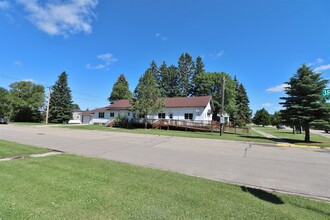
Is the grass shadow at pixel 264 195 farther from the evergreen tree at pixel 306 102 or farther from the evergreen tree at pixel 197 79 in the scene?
the evergreen tree at pixel 197 79

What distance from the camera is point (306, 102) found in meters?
18.6

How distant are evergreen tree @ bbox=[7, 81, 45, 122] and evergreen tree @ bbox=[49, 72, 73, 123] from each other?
2.42 metres

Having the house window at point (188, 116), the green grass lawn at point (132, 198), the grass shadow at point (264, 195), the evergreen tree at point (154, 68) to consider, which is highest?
the evergreen tree at point (154, 68)

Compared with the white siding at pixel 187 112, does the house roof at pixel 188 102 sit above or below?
above

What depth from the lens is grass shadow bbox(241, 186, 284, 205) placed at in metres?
4.63

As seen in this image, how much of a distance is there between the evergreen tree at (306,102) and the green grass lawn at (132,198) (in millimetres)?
16013

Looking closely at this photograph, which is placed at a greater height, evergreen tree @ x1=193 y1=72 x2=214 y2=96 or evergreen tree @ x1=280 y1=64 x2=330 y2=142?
evergreen tree @ x1=193 y1=72 x2=214 y2=96

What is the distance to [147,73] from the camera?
32562 mm

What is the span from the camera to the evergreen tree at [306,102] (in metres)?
18.0

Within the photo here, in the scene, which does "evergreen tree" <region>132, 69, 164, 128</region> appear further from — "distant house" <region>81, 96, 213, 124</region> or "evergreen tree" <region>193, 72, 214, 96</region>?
"evergreen tree" <region>193, 72, 214, 96</region>

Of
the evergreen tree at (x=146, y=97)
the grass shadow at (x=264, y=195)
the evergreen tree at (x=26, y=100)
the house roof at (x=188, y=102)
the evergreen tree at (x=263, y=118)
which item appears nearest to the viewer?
the grass shadow at (x=264, y=195)

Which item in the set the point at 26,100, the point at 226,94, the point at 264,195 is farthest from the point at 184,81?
the point at 264,195

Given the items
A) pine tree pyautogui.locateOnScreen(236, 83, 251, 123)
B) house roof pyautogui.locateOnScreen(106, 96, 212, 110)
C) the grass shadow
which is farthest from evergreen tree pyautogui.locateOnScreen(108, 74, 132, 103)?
the grass shadow

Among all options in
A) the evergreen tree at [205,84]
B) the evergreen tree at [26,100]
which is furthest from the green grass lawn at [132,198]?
the evergreen tree at [26,100]
